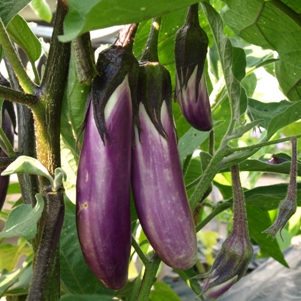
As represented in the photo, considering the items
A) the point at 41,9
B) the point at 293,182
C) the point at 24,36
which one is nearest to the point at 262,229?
the point at 293,182

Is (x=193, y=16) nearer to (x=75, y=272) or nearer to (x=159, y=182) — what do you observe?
(x=159, y=182)

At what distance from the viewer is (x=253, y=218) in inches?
23.2

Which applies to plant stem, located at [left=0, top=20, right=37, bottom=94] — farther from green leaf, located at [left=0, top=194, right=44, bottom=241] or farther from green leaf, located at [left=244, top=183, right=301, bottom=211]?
green leaf, located at [left=244, top=183, right=301, bottom=211]

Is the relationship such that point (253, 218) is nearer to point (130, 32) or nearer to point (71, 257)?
point (71, 257)

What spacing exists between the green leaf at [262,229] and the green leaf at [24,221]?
0.36m

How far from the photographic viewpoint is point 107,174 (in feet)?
0.87

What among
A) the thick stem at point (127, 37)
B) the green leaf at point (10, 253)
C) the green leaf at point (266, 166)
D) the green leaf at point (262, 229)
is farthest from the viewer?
the green leaf at point (10, 253)

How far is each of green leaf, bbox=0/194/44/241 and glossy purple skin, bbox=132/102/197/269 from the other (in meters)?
0.06

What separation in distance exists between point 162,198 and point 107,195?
34 mm

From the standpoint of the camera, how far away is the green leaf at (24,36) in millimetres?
371

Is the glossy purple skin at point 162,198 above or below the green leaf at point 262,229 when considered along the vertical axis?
above

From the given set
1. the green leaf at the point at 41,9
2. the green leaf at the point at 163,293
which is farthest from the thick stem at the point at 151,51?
the green leaf at the point at 41,9

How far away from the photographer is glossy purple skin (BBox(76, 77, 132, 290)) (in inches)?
10.4

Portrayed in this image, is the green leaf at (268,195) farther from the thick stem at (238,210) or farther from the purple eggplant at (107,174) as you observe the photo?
the purple eggplant at (107,174)
